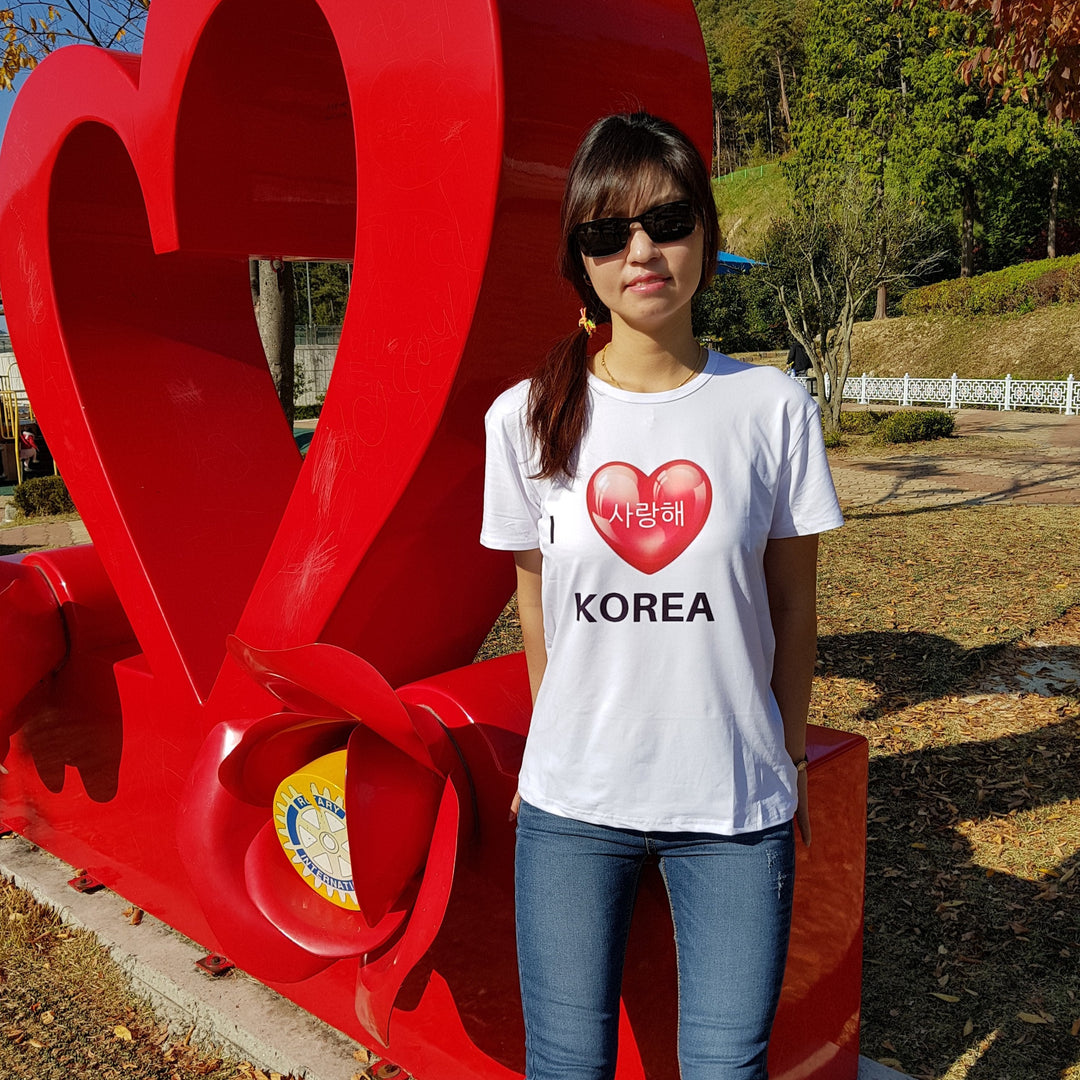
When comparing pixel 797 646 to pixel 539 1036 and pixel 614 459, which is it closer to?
pixel 614 459

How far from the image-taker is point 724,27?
84812mm

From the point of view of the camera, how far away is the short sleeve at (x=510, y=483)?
1.81 meters

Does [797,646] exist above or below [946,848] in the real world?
above

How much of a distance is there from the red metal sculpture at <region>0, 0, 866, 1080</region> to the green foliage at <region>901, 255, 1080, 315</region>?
1314 inches

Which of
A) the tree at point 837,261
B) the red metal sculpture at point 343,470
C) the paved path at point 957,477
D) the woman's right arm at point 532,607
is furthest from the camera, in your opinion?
the tree at point 837,261

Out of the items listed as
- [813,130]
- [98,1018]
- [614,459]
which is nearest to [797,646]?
[614,459]

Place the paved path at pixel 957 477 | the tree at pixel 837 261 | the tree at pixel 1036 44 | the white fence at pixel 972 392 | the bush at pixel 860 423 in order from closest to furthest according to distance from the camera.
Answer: the tree at pixel 1036 44 → the paved path at pixel 957 477 → the tree at pixel 837 261 → the bush at pixel 860 423 → the white fence at pixel 972 392

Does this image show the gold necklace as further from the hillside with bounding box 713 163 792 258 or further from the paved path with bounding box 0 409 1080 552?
the hillside with bounding box 713 163 792 258

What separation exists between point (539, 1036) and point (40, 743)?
9.20 ft

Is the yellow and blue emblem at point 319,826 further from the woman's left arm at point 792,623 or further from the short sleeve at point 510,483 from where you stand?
the woman's left arm at point 792,623

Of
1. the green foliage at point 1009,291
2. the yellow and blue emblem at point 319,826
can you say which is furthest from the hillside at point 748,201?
the yellow and blue emblem at point 319,826

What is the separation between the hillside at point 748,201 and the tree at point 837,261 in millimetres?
32766

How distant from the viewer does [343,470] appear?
8.41 feet

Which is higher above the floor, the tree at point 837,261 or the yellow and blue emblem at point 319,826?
the tree at point 837,261
